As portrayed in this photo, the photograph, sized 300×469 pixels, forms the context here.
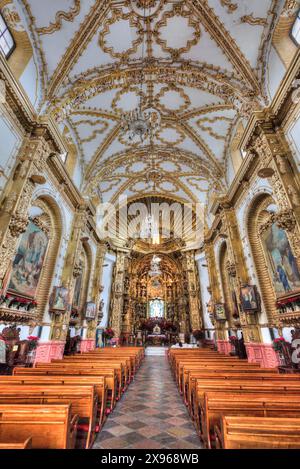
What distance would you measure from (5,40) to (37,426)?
1082 centimetres

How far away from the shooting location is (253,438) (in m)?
1.91

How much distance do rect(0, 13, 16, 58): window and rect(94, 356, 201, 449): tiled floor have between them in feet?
35.6

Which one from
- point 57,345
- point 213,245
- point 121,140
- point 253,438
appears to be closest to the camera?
point 253,438

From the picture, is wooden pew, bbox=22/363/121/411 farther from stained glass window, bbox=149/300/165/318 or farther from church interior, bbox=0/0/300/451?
stained glass window, bbox=149/300/165/318

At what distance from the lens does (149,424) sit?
4078 millimetres

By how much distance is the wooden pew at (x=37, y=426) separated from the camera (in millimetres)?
2232

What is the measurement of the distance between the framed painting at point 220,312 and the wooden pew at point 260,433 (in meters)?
12.3

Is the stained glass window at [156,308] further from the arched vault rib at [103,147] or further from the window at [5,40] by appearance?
the window at [5,40]

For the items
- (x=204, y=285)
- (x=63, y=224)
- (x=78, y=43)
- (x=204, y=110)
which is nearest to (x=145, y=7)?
(x=78, y=43)

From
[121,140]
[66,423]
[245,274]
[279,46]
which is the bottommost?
[66,423]

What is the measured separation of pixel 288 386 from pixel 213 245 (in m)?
13.0

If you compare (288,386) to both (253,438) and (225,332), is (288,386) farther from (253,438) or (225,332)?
(225,332)

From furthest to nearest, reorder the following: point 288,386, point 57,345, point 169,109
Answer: point 169,109
point 57,345
point 288,386
